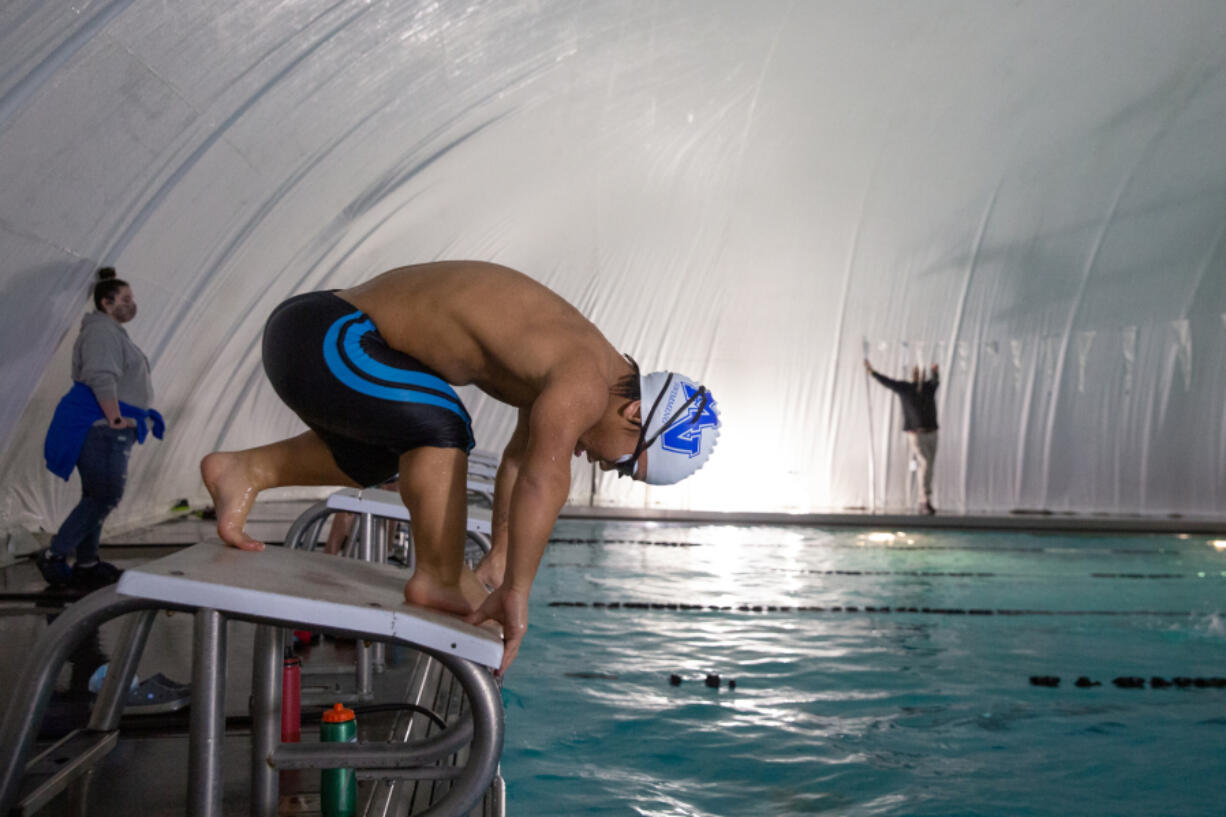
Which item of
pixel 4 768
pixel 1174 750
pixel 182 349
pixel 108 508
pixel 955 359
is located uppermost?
pixel 955 359

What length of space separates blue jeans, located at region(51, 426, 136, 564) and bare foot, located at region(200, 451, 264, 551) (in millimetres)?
3223

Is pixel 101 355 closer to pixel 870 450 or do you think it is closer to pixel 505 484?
pixel 505 484

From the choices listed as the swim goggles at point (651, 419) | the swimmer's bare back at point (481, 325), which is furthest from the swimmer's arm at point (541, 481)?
the swim goggles at point (651, 419)

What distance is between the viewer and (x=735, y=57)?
10.6m

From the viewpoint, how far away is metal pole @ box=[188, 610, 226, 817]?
1.62 metres

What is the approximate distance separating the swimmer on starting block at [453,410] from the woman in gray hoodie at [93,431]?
10.5ft

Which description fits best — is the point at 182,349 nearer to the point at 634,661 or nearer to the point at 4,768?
the point at 634,661

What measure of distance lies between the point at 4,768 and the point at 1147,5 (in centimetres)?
1272

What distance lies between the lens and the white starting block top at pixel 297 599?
1535 millimetres

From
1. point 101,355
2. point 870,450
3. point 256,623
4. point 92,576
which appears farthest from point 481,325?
point 870,450

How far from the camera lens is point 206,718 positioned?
1633mm

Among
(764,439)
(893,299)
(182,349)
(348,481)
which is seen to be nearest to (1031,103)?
(893,299)

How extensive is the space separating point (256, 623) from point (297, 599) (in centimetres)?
18

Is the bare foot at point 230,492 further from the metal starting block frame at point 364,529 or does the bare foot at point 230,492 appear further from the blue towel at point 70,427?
the blue towel at point 70,427
